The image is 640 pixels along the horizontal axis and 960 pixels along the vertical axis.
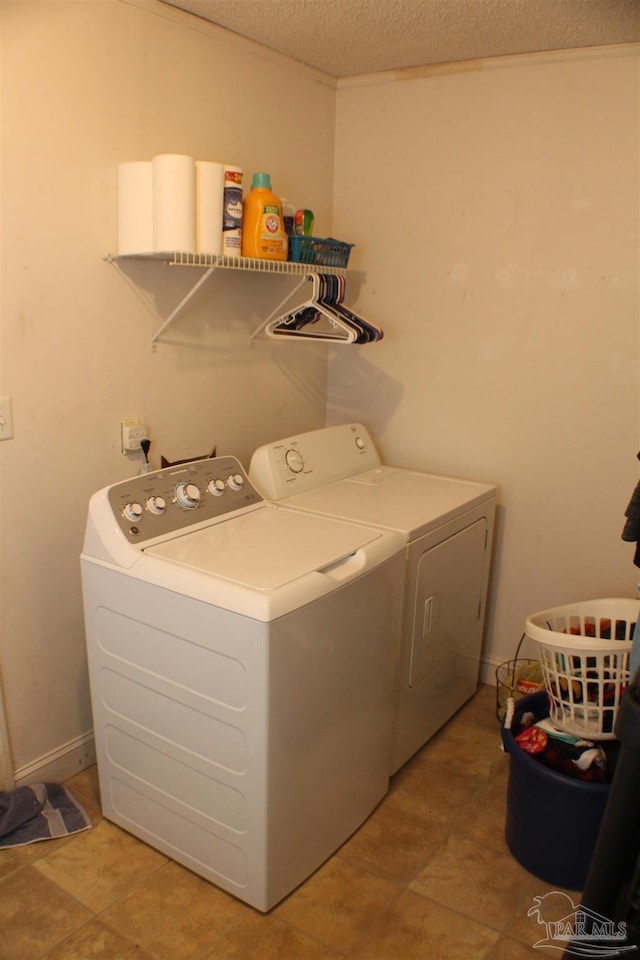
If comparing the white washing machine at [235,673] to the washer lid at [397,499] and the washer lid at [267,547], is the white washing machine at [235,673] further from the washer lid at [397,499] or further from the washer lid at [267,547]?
the washer lid at [397,499]

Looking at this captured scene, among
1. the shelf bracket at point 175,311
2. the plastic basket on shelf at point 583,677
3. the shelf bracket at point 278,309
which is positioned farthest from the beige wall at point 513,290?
the shelf bracket at point 175,311

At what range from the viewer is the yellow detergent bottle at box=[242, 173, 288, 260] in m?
2.17

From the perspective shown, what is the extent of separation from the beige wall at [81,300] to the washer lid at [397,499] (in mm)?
478

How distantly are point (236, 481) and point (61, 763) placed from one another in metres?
0.99

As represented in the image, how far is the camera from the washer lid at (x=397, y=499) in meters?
2.13

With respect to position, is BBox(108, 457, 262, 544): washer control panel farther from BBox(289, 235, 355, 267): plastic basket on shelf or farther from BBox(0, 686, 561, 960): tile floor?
BBox(0, 686, 561, 960): tile floor

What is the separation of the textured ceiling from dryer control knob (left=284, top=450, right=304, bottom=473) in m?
1.29

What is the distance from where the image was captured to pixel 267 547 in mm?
1852

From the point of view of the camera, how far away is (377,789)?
2.11 m

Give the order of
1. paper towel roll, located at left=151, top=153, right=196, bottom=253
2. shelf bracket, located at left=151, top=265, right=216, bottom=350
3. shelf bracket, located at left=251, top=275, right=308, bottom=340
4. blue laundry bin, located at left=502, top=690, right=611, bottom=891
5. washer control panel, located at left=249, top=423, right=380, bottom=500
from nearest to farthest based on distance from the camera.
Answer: blue laundry bin, located at left=502, top=690, right=611, bottom=891, paper towel roll, located at left=151, top=153, right=196, bottom=253, shelf bracket, located at left=151, top=265, right=216, bottom=350, washer control panel, located at left=249, top=423, right=380, bottom=500, shelf bracket, located at left=251, top=275, right=308, bottom=340

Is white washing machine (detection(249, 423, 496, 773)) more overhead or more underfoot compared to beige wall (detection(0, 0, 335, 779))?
more underfoot

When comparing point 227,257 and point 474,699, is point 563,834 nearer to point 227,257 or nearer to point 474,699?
point 474,699

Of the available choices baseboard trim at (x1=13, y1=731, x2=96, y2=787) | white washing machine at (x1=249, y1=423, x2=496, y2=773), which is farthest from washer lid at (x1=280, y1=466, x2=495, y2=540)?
baseboard trim at (x1=13, y1=731, x2=96, y2=787)

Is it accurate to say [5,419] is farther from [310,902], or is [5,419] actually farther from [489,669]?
[489,669]
